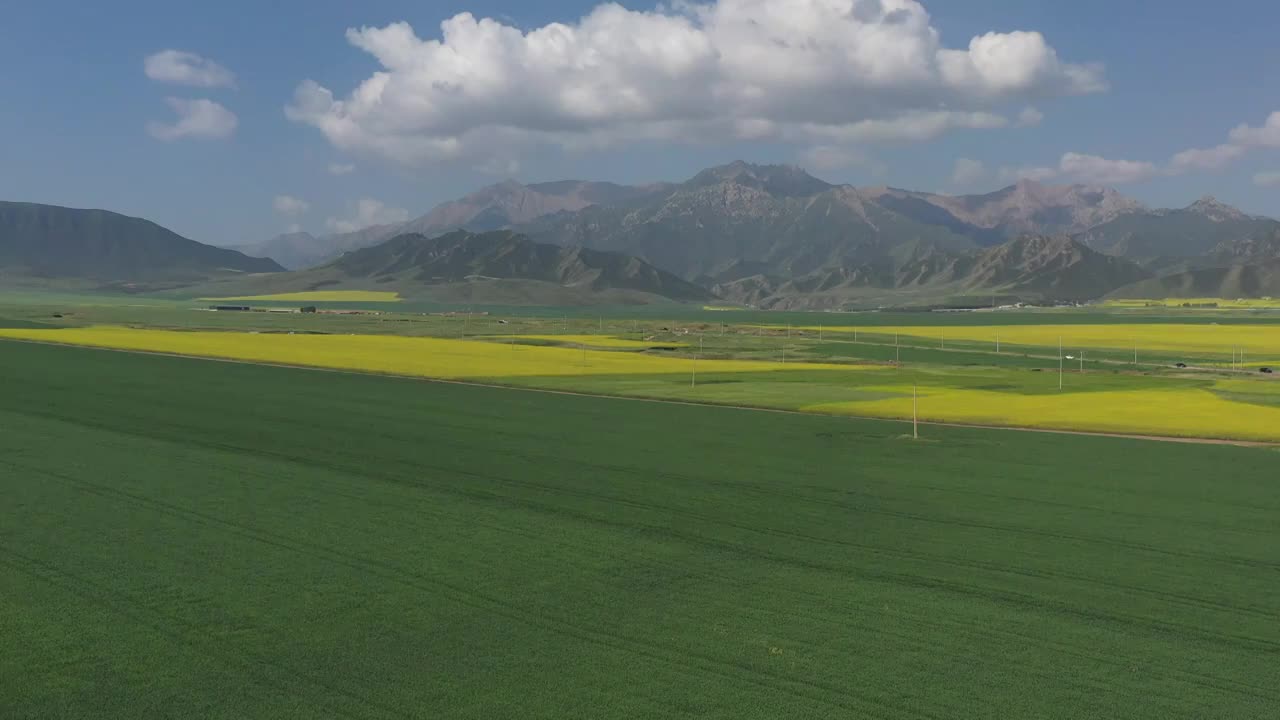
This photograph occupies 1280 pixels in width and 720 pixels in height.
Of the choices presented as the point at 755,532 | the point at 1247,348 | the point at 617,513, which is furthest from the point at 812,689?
the point at 1247,348

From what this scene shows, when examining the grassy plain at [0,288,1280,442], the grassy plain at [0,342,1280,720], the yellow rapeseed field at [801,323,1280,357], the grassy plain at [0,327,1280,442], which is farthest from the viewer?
the yellow rapeseed field at [801,323,1280,357]

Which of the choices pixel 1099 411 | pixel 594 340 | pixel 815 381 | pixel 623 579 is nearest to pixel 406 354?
pixel 594 340

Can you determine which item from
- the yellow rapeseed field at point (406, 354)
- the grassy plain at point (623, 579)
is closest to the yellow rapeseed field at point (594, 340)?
the yellow rapeseed field at point (406, 354)

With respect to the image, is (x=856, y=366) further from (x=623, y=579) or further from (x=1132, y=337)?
(x=623, y=579)

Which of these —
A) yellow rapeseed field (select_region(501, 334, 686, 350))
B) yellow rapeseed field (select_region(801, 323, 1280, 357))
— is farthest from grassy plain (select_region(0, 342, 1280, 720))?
yellow rapeseed field (select_region(801, 323, 1280, 357))

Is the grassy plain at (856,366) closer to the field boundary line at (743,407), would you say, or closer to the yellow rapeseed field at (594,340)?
the yellow rapeseed field at (594,340)

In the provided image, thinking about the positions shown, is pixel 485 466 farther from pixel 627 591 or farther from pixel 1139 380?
pixel 1139 380

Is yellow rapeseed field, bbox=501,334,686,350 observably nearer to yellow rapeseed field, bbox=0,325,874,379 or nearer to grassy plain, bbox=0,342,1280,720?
yellow rapeseed field, bbox=0,325,874,379
